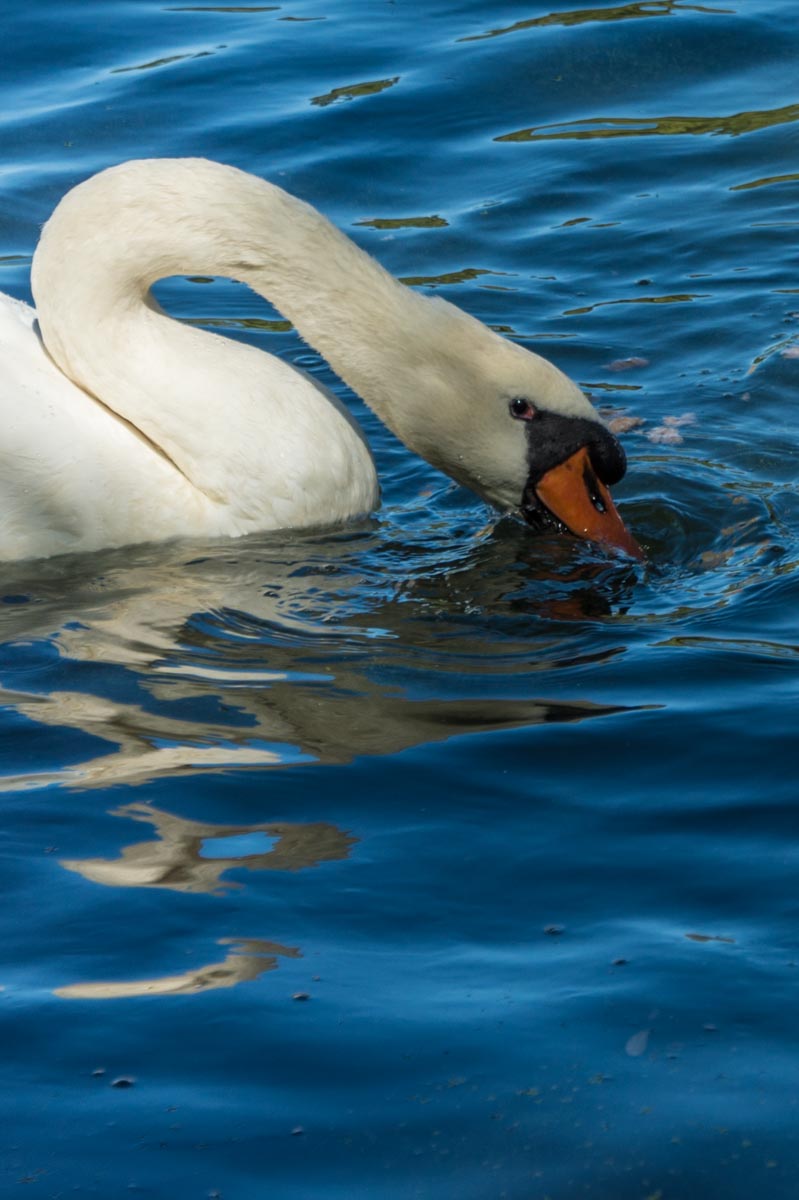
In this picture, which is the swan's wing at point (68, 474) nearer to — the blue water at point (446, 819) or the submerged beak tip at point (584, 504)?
the blue water at point (446, 819)

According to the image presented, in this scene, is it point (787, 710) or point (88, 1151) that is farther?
point (787, 710)

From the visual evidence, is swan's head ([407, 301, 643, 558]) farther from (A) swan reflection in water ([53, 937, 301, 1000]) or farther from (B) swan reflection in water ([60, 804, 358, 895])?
(A) swan reflection in water ([53, 937, 301, 1000])

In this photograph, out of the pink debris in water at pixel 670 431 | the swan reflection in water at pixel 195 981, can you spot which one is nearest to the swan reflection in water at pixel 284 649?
the swan reflection in water at pixel 195 981

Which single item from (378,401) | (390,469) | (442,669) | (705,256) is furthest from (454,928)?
(705,256)

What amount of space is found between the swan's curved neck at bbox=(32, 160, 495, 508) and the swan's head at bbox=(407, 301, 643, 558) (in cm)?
6

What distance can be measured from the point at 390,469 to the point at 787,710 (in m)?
2.69

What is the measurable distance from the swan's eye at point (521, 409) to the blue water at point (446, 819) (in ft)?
1.50

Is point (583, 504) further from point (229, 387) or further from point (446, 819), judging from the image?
point (446, 819)

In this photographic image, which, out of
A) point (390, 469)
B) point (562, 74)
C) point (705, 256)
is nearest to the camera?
point (390, 469)

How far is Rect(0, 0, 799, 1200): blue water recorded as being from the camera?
349 cm

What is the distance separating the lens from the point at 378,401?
6398mm

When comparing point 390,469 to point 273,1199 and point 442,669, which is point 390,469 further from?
point 273,1199

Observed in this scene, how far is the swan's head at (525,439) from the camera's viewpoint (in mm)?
6117

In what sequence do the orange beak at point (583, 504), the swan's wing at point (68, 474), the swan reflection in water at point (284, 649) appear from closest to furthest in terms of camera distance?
1. the swan reflection in water at point (284, 649)
2. the swan's wing at point (68, 474)
3. the orange beak at point (583, 504)
